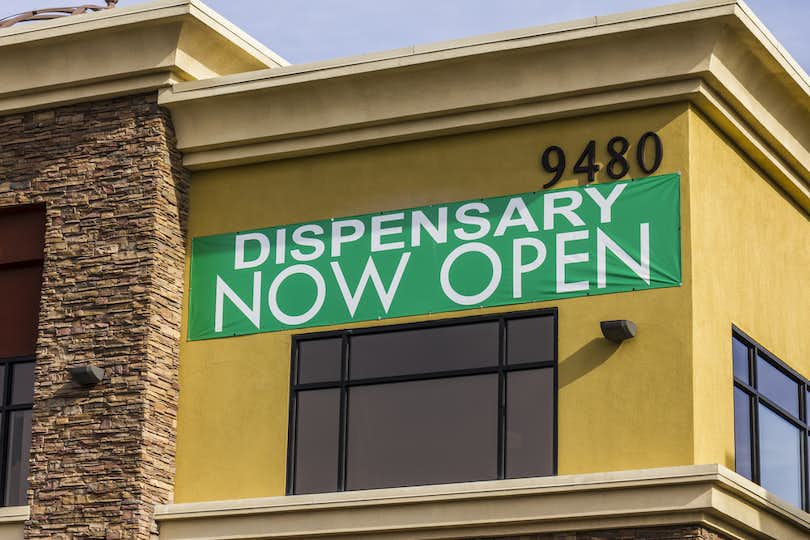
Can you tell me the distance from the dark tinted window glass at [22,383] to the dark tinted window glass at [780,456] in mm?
10530

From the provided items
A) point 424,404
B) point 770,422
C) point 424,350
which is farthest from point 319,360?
point 770,422

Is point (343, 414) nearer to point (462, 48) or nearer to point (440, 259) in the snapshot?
point (440, 259)

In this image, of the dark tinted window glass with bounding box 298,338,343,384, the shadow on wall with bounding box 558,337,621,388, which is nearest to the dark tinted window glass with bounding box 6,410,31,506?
the dark tinted window glass with bounding box 298,338,343,384

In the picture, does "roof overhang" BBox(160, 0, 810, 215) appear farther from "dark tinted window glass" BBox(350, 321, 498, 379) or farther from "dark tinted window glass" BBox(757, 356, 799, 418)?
"dark tinted window glass" BBox(757, 356, 799, 418)

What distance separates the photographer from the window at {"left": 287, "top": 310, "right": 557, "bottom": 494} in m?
22.4

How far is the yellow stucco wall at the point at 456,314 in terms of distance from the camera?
21719 millimetres

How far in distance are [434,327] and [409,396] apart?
3.25ft

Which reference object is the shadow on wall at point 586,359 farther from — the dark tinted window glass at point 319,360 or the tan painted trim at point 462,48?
the tan painted trim at point 462,48

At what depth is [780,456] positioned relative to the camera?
2409 centimetres

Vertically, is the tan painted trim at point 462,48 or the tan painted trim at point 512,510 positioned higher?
the tan painted trim at point 462,48

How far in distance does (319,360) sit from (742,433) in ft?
19.1

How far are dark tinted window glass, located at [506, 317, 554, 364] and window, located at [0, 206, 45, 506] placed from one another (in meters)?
7.34

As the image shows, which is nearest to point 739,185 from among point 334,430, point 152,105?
point 334,430

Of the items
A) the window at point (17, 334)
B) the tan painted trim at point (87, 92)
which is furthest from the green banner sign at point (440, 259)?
the window at point (17, 334)
